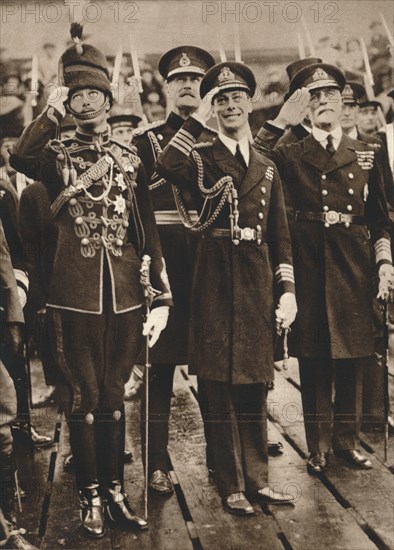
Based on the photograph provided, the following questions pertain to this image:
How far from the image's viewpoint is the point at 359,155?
3.31 meters

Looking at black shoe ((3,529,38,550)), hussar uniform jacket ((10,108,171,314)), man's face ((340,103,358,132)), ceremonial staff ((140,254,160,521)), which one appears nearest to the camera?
black shoe ((3,529,38,550))

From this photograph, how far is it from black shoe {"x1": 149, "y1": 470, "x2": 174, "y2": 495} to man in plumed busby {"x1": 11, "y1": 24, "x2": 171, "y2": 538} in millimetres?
230

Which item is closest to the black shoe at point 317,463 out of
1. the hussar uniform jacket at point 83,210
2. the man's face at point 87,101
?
the hussar uniform jacket at point 83,210

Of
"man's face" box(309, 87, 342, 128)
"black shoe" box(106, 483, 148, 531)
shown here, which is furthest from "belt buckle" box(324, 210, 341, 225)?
"black shoe" box(106, 483, 148, 531)

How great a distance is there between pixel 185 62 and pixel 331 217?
2.90ft

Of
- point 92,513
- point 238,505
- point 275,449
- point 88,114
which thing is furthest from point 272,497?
point 88,114

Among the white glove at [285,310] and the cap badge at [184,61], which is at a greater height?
the cap badge at [184,61]

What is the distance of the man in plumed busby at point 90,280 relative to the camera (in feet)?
9.03

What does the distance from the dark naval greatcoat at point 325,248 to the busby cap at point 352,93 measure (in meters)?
0.21

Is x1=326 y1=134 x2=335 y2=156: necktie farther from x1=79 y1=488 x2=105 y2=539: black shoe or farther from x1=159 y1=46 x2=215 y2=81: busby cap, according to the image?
x1=79 y1=488 x2=105 y2=539: black shoe

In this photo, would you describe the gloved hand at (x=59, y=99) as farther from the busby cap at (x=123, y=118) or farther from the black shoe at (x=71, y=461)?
the black shoe at (x=71, y=461)

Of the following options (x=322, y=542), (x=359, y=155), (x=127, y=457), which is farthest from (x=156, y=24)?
(x=322, y=542)

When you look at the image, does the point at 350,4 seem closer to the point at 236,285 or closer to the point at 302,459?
the point at 236,285

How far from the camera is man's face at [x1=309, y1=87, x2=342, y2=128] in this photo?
3.23 metres
